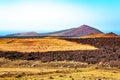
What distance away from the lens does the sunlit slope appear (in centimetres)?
4414

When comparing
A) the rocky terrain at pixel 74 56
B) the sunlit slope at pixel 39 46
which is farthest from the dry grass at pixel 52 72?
the sunlit slope at pixel 39 46

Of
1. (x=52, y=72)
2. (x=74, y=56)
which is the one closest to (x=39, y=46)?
(x=74, y=56)

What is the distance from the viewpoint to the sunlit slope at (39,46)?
4414 cm

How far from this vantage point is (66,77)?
26031 millimetres

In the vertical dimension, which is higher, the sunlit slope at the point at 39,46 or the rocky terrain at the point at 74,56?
the sunlit slope at the point at 39,46

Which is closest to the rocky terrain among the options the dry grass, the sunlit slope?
A: the dry grass

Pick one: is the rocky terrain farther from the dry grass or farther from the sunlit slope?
the sunlit slope

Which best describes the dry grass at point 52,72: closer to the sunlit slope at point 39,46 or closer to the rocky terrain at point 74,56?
the rocky terrain at point 74,56

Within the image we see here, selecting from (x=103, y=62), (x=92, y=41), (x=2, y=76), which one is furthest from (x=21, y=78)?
(x=92, y=41)

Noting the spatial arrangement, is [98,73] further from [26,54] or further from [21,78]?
[26,54]

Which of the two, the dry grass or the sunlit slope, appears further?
the sunlit slope

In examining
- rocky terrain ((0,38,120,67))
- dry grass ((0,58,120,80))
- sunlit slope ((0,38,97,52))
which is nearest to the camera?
dry grass ((0,58,120,80))

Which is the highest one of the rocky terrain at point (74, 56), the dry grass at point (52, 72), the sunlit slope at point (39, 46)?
the sunlit slope at point (39, 46)

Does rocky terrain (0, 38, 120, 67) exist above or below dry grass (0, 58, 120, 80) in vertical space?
above
